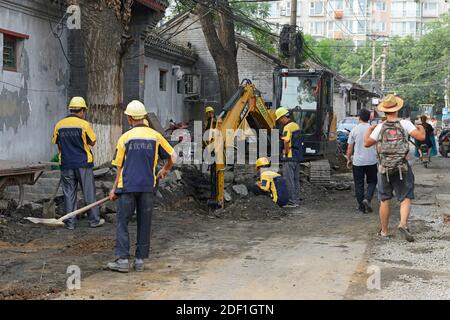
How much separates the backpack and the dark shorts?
0.30ft

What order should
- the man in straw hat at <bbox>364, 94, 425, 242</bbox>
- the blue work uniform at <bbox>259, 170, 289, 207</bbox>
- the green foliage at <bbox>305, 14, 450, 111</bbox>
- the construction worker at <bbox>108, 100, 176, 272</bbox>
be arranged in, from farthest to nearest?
the green foliage at <bbox>305, 14, 450, 111</bbox>
the blue work uniform at <bbox>259, 170, 289, 207</bbox>
the man in straw hat at <bbox>364, 94, 425, 242</bbox>
the construction worker at <bbox>108, 100, 176, 272</bbox>

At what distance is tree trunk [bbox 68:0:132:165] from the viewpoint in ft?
37.7

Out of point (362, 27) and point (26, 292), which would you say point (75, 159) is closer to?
point (26, 292)

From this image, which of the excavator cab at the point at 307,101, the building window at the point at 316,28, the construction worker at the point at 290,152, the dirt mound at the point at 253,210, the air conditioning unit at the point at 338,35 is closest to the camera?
the dirt mound at the point at 253,210

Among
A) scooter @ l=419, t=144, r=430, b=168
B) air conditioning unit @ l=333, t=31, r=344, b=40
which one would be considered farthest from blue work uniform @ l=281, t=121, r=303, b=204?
air conditioning unit @ l=333, t=31, r=344, b=40

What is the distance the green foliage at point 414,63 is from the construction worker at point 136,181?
5326 cm

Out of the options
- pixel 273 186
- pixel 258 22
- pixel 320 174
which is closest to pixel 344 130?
pixel 258 22

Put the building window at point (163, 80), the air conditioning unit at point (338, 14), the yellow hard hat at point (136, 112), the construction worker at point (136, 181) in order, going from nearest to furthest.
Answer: the construction worker at point (136, 181)
the yellow hard hat at point (136, 112)
the building window at point (163, 80)
the air conditioning unit at point (338, 14)

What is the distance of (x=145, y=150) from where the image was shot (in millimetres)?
6816

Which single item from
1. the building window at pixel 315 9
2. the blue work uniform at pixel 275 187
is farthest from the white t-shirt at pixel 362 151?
the building window at pixel 315 9

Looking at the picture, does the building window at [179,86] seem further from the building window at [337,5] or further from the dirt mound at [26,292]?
the building window at [337,5]

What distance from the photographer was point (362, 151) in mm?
11633

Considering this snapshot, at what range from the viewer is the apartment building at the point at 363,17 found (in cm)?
8406

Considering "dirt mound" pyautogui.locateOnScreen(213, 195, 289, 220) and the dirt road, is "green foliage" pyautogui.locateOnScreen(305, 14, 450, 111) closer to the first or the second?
"dirt mound" pyautogui.locateOnScreen(213, 195, 289, 220)
